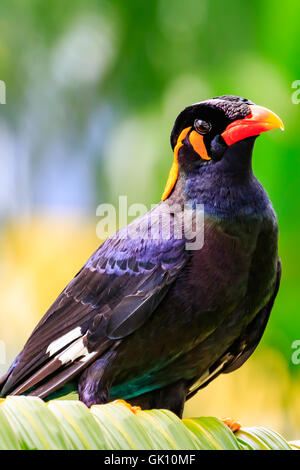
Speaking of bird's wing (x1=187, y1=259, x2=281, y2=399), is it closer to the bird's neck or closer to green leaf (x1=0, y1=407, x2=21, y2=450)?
the bird's neck

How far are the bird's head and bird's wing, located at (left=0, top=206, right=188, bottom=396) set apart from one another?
0.16 meters

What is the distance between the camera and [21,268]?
9.01 ft

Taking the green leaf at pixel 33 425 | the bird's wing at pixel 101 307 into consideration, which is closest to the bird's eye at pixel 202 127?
the bird's wing at pixel 101 307

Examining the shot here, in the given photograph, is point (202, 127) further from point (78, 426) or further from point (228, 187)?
point (78, 426)

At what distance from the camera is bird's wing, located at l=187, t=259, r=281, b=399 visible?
4.65 ft

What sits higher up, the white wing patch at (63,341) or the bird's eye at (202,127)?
the bird's eye at (202,127)

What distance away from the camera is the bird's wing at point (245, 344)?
1418mm

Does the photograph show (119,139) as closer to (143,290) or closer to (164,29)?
(164,29)

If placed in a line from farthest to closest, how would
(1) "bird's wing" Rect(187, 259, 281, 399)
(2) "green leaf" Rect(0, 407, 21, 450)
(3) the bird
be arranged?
(1) "bird's wing" Rect(187, 259, 281, 399)
(3) the bird
(2) "green leaf" Rect(0, 407, 21, 450)

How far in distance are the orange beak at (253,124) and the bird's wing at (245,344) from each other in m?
0.28

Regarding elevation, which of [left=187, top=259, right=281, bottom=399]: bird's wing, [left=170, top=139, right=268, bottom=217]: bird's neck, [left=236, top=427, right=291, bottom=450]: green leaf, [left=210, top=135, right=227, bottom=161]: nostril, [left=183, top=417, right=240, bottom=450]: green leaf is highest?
[left=210, top=135, right=227, bottom=161]: nostril

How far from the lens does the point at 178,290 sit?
4.18 feet

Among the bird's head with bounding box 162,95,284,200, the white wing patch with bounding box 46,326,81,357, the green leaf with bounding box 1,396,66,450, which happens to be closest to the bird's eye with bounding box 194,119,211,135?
the bird's head with bounding box 162,95,284,200

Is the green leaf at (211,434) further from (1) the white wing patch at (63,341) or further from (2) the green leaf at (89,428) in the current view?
(1) the white wing patch at (63,341)
